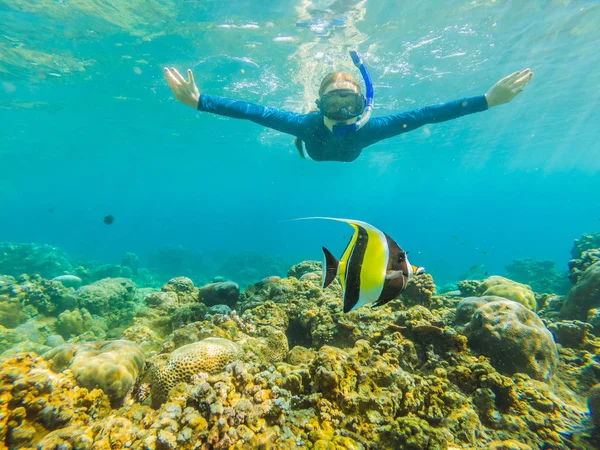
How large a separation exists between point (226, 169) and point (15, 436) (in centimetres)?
5410

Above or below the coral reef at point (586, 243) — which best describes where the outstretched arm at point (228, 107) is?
below

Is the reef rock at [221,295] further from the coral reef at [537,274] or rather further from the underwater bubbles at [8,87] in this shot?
the underwater bubbles at [8,87]

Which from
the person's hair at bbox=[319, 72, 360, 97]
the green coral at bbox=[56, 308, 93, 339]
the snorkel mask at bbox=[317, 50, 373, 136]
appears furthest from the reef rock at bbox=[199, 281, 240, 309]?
the person's hair at bbox=[319, 72, 360, 97]

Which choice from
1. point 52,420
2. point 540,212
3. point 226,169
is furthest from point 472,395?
point 540,212

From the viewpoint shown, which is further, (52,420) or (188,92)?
(188,92)

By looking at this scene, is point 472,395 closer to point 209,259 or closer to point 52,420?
point 52,420

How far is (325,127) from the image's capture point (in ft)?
15.1

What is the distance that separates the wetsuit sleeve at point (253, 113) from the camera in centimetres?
414

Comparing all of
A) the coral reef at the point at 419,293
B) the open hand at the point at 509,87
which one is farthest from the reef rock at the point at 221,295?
the open hand at the point at 509,87

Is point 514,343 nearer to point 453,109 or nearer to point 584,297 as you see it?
point 453,109

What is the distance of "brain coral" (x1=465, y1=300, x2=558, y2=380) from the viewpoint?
343cm

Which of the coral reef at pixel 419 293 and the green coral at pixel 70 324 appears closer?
the coral reef at pixel 419 293

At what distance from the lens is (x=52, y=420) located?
7.28 feet

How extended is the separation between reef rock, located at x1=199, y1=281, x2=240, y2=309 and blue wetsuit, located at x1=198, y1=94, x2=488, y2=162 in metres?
3.76
